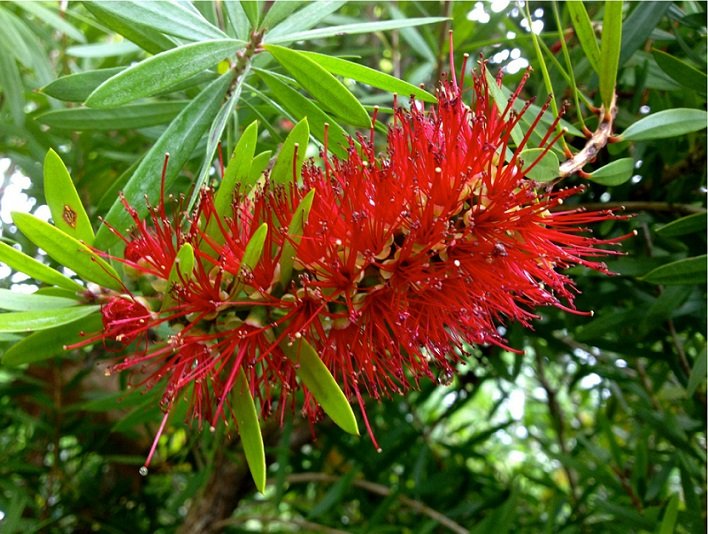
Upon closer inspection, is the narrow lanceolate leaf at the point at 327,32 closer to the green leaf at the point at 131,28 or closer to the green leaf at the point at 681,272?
the green leaf at the point at 131,28

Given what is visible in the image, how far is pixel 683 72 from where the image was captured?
0.99 meters

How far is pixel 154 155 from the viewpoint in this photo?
77 centimetres

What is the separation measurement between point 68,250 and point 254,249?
20 centimetres

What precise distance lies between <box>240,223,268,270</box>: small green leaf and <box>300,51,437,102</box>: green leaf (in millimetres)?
212

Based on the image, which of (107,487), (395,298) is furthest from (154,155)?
(107,487)

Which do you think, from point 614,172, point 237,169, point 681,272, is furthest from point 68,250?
point 681,272

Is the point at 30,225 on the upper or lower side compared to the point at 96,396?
upper

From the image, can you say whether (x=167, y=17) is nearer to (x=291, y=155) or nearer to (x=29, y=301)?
(x=291, y=155)

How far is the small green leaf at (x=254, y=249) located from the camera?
0.67m

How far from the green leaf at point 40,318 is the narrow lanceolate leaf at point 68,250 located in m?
0.04

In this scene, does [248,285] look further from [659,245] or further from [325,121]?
[659,245]

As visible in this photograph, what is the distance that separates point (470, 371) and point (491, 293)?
828mm

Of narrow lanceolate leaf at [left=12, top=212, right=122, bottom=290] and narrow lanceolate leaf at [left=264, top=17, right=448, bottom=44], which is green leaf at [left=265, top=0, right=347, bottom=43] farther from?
narrow lanceolate leaf at [left=12, top=212, right=122, bottom=290]

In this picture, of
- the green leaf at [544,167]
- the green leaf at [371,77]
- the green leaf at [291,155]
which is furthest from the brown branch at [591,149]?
the green leaf at [291,155]
